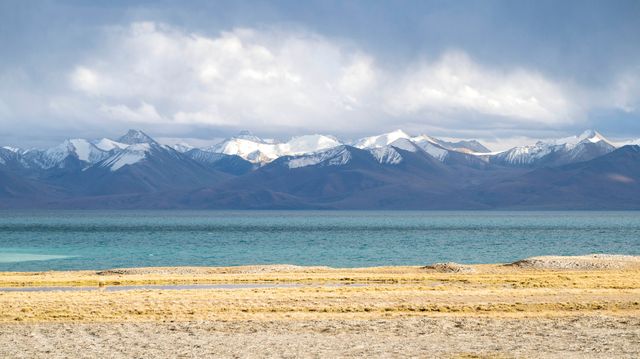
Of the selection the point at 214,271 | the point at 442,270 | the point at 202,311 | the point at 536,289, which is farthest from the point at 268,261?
the point at 202,311

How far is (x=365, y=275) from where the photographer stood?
6969 cm

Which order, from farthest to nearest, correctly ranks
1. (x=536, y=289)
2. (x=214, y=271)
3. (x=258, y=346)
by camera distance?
(x=214, y=271), (x=536, y=289), (x=258, y=346)

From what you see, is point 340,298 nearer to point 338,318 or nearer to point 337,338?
point 338,318

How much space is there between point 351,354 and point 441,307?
1421 centimetres

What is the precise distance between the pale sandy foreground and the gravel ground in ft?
0.15

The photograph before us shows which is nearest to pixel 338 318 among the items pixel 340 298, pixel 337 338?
pixel 337 338

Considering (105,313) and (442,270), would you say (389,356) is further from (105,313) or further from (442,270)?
(442,270)

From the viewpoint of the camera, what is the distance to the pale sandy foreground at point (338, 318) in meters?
33.4

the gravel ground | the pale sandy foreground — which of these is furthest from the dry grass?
the gravel ground

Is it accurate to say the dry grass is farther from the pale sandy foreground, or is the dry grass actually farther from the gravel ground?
the gravel ground

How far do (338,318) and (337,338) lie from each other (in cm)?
591

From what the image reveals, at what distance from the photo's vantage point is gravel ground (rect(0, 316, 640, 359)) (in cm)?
3250

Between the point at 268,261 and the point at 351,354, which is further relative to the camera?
the point at 268,261

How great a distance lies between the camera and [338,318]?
138ft
